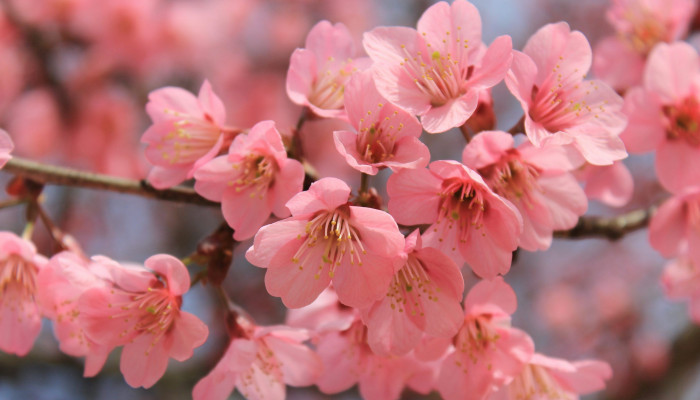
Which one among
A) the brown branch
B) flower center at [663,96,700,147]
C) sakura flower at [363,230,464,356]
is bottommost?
sakura flower at [363,230,464,356]

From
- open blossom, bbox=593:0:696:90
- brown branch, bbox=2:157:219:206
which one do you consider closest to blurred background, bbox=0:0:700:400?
open blossom, bbox=593:0:696:90

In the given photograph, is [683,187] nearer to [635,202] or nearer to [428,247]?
[428,247]

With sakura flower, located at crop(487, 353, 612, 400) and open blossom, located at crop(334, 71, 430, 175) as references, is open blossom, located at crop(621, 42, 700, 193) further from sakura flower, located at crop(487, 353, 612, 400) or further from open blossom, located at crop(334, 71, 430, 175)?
open blossom, located at crop(334, 71, 430, 175)

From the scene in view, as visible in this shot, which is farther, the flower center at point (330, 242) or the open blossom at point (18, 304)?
the open blossom at point (18, 304)

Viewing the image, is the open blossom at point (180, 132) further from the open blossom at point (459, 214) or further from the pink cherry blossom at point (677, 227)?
the pink cherry blossom at point (677, 227)

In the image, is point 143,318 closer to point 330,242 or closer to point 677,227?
point 330,242

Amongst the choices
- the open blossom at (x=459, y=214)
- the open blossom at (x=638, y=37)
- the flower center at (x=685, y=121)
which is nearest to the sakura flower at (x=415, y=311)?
the open blossom at (x=459, y=214)
